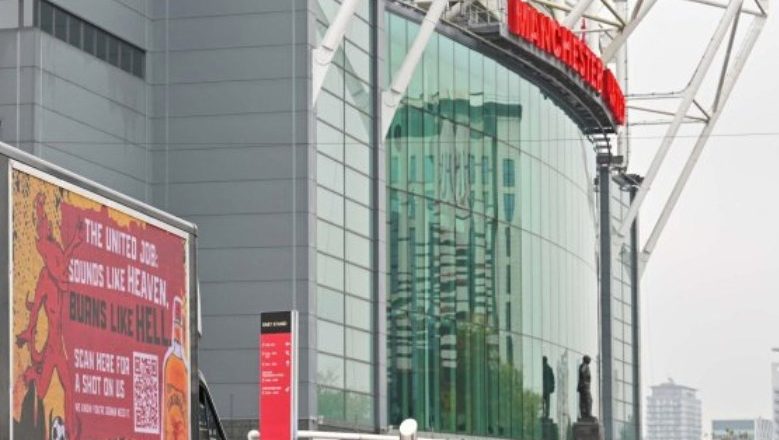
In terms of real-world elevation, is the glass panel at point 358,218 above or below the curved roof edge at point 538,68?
below

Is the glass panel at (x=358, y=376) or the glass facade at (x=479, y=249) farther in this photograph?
the glass facade at (x=479, y=249)

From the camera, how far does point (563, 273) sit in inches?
2726

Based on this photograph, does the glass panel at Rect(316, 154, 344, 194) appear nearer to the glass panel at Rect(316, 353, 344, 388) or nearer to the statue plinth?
the glass panel at Rect(316, 353, 344, 388)

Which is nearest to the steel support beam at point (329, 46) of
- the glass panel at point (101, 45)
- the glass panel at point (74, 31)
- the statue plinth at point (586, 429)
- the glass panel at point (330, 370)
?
the glass panel at point (101, 45)

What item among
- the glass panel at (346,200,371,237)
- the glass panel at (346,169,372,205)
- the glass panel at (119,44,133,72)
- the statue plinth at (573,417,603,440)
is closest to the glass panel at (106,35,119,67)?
A: the glass panel at (119,44,133,72)

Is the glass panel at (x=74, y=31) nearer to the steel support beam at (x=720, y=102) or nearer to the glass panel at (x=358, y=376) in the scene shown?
the glass panel at (x=358, y=376)

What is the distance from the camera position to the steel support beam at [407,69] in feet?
169

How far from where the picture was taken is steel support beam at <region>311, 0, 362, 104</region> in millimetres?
46875

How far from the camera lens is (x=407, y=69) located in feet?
169

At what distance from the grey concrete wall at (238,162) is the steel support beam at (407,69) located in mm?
4306

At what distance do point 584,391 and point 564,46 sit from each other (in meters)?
11.7

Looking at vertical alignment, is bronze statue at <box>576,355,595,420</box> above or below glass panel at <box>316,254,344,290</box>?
below

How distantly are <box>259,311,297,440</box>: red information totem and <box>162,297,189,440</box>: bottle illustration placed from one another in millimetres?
6733

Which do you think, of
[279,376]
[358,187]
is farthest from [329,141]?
[279,376]
